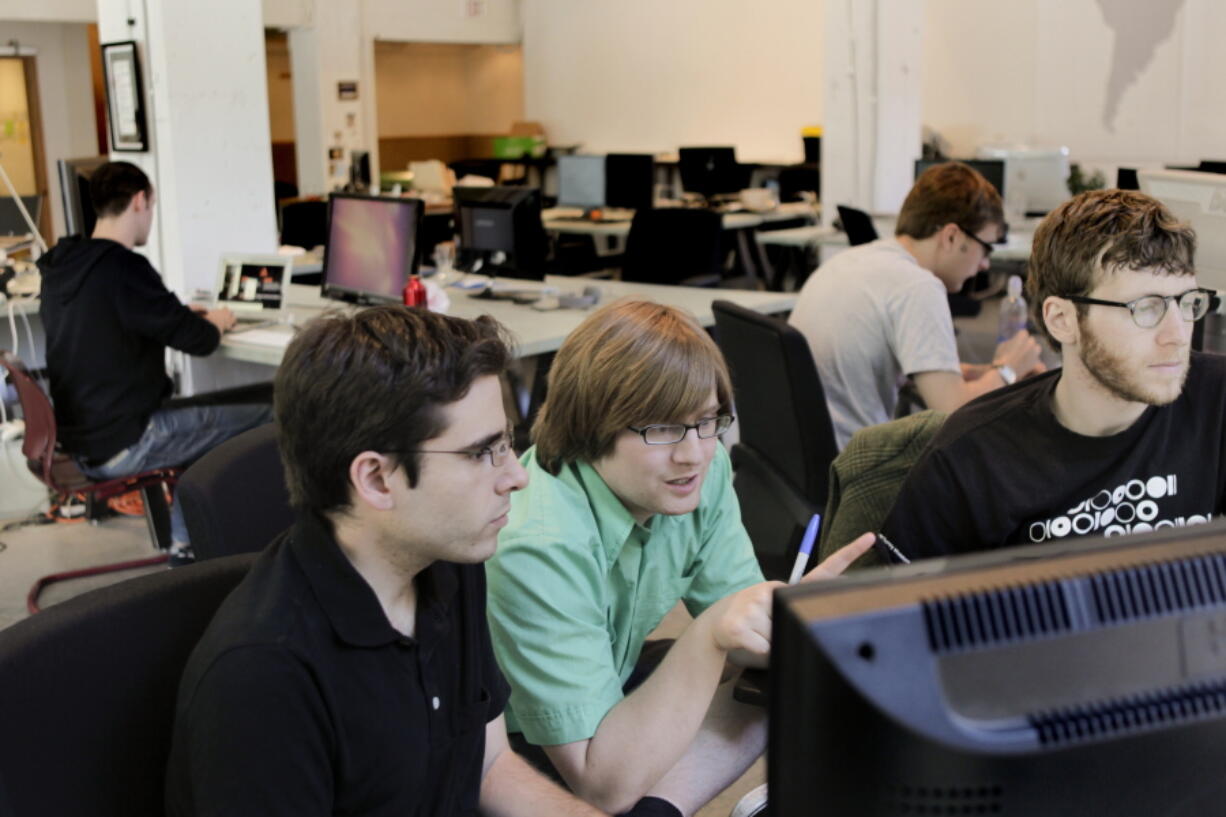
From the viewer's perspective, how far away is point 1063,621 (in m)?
0.62

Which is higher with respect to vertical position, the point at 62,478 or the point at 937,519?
the point at 937,519

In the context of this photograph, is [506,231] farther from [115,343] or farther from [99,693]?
[99,693]

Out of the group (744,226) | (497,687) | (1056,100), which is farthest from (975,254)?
(1056,100)

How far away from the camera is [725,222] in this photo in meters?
8.42

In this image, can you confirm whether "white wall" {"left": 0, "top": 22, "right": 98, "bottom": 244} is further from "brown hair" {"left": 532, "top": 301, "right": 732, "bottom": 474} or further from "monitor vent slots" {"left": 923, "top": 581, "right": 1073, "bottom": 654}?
"monitor vent slots" {"left": 923, "top": 581, "right": 1073, "bottom": 654}

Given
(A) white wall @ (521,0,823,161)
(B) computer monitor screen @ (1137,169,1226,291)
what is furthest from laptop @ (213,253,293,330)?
(A) white wall @ (521,0,823,161)

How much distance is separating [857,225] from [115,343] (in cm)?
383

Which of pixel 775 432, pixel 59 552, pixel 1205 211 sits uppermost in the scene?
pixel 1205 211

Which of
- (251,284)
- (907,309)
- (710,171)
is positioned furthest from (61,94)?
(907,309)

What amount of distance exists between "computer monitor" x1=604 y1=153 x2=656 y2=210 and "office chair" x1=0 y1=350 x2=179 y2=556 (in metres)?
5.19

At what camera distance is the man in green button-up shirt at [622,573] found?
4.76ft

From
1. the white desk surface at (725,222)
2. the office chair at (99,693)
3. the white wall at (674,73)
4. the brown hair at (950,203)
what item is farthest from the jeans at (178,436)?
the white wall at (674,73)

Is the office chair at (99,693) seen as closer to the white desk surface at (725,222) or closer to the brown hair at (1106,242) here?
the brown hair at (1106,242)

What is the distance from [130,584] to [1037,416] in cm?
112
